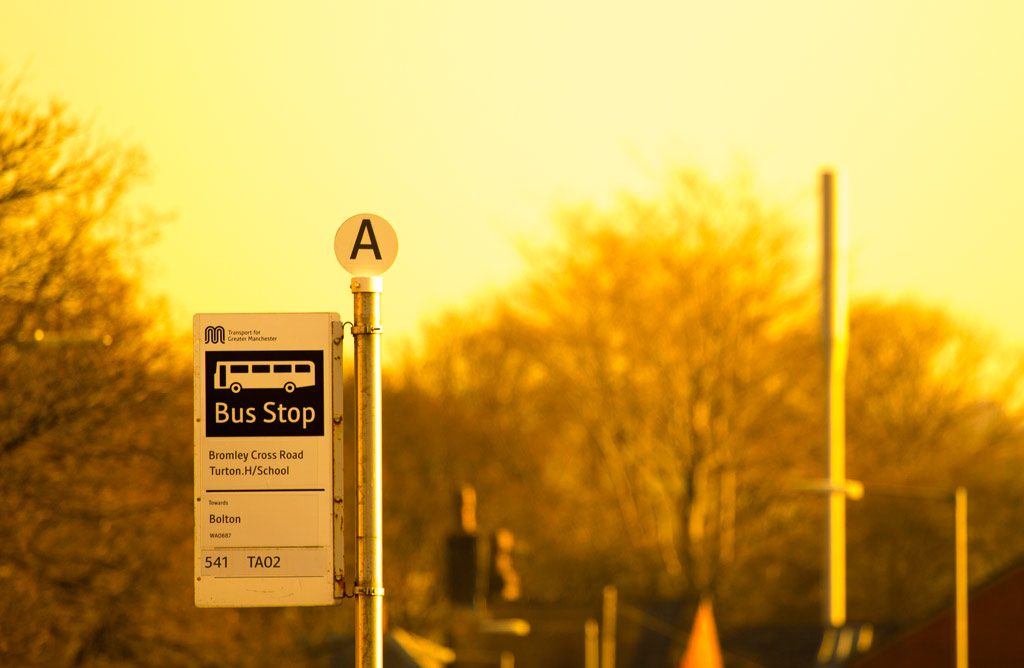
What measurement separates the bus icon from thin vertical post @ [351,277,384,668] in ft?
0.83

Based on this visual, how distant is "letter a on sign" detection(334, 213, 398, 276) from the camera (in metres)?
7.83

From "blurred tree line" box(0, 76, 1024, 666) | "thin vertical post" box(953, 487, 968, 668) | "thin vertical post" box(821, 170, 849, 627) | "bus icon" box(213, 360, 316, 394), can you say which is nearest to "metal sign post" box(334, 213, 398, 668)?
"bus icon" box(213, 360, 316, 394)

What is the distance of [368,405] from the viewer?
25.6ft

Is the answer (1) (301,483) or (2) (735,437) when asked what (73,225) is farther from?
(2) (735,437)

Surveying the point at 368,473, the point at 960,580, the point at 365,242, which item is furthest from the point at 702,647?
the point at 365,242

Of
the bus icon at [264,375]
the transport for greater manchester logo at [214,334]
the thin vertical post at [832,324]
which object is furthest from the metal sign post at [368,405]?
the thin vertical post at [832,324]

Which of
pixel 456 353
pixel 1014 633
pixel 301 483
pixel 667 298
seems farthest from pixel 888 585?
pixel 301 483

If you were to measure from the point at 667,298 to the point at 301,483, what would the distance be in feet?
145

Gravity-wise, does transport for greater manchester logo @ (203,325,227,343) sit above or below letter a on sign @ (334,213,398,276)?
below

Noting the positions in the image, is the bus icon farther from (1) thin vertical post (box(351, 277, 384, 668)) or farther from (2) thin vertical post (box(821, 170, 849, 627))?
(2) thin vertical post (box(821, 170, 849, 627))

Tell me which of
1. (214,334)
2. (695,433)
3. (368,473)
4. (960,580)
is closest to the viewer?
(214,334)

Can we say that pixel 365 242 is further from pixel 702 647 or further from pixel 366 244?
pixel 702 647

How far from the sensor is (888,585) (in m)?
53.2

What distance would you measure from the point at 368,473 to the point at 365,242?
0.92m
